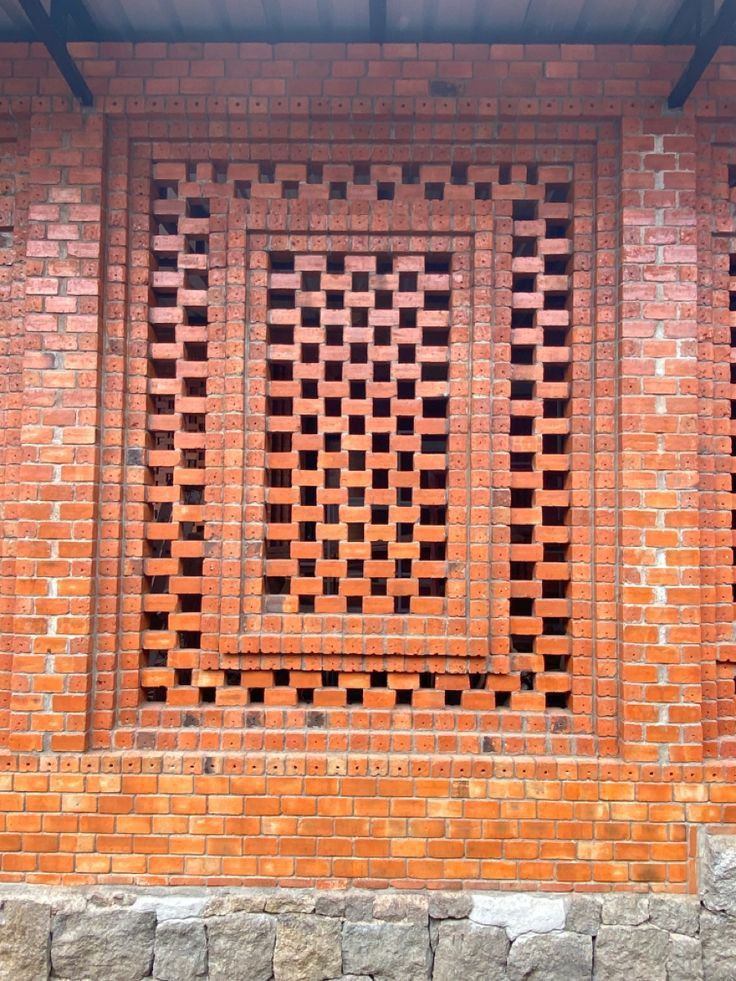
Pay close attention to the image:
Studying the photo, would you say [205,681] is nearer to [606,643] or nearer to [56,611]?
[56,611]

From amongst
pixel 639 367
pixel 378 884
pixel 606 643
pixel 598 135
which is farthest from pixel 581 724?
pixel 598 135

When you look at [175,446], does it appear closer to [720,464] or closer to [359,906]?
[359,906]

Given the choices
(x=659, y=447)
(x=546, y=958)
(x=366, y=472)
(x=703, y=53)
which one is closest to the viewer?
(x=703, y=53)

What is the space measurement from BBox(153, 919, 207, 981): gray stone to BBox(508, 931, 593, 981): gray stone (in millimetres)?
1351

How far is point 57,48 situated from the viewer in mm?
2404

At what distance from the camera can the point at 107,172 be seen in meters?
2.73

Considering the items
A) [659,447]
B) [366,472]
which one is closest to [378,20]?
[366,472]

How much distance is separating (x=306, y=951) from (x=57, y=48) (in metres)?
4.04

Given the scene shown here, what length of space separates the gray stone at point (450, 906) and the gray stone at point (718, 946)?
40.7 inches

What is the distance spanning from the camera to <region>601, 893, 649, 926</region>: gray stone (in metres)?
2.47

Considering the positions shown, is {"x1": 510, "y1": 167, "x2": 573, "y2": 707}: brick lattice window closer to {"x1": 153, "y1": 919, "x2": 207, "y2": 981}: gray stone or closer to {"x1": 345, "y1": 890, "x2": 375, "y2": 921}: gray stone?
{"x1": 345, "y1": 890, "x2": 375, "y2": 921}: gray stone

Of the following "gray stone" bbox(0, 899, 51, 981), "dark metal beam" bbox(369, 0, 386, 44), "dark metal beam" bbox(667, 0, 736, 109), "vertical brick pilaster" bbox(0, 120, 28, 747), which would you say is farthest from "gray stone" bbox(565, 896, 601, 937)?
"dark metal beam" bbox(369, 0, 386, 44)

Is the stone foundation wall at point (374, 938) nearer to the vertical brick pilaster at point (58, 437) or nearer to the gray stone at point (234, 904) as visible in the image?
the gray stone at point (234, 904)

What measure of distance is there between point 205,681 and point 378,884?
3.90ft
